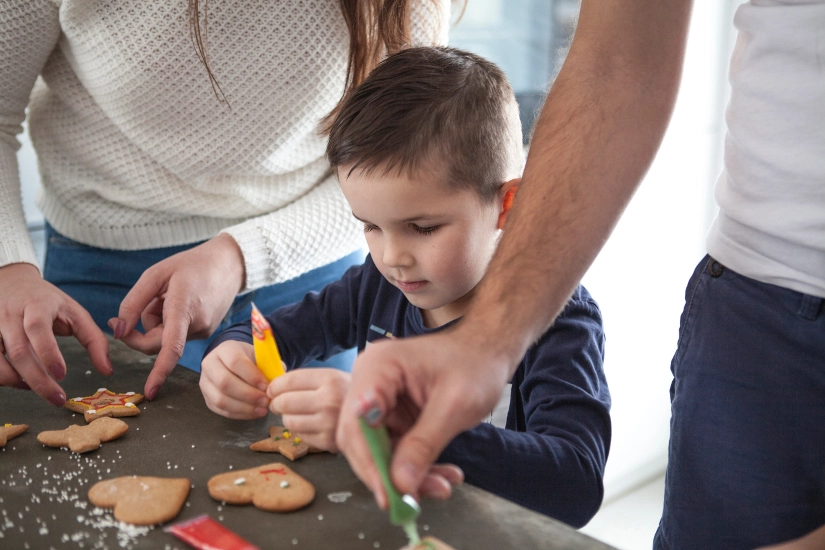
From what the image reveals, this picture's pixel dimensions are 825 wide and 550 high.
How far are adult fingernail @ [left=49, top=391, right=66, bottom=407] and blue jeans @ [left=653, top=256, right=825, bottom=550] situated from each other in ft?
2.72

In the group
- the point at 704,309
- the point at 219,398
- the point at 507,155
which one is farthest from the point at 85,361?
the point at 704,309

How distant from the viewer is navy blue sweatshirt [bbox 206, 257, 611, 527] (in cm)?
86

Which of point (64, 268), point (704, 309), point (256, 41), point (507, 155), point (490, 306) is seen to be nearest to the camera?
point (490, 306)

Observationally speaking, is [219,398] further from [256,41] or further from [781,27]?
[781,27]

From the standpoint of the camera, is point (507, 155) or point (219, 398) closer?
point (219, 398)

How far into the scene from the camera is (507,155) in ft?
3.68

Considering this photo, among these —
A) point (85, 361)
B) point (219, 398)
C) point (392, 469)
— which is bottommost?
point (85, 361)

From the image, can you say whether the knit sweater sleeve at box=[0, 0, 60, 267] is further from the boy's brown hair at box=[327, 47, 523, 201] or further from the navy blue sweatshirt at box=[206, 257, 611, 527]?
the boy's brown hair at box=[327, 47, 523, 201]

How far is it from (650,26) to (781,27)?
14 cm

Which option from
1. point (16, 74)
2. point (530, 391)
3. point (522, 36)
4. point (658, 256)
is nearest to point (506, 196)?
point (530, 391)

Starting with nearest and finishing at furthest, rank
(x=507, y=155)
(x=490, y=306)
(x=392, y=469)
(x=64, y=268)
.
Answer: (x=392, y=469), (x=490, y=306), (x=507, y=155), (x=64, y=268)

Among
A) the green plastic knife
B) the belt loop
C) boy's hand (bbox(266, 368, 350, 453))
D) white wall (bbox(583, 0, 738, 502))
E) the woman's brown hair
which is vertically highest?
the woman's brown hair

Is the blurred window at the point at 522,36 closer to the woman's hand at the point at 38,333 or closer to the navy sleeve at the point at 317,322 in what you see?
the navy sleeve at the point at 317,322

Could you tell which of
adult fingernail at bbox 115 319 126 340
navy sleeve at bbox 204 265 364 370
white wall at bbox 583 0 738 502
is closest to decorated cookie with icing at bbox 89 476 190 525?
adult fingernail at bbox 115 319 126 340
